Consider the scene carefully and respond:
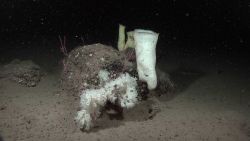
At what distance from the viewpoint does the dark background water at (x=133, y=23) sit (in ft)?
26.4

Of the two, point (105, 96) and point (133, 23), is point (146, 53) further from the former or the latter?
point (133, 23)

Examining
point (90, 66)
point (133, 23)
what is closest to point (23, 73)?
point (90, 66)

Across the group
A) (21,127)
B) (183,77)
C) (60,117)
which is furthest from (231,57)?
(21,127)

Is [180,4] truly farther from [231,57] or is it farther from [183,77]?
[183,77]

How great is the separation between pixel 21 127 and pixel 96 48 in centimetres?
181

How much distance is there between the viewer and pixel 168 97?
556cm

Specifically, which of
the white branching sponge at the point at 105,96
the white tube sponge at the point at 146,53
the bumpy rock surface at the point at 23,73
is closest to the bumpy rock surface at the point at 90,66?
the white branching sponge at the point at 105,96

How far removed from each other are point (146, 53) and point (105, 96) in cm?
105

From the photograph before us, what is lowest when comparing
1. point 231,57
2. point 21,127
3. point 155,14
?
point 21,127

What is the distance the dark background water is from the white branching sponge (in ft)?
9.33

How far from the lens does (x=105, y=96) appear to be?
4.68m

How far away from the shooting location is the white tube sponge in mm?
5086

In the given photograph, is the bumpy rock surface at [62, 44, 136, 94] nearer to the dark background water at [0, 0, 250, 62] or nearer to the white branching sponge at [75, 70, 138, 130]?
the white branching sponge at [75, 70, 138, 130]

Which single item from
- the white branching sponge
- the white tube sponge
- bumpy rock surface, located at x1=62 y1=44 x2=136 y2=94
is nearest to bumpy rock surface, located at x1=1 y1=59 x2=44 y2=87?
bumpy rock surface, located at x1=62 y1=44 x2=136 y2=94
